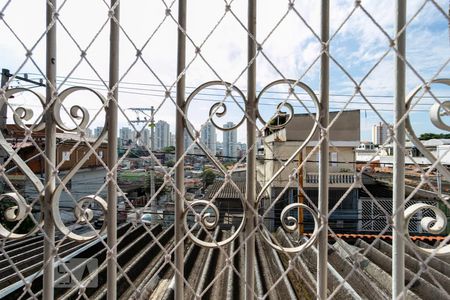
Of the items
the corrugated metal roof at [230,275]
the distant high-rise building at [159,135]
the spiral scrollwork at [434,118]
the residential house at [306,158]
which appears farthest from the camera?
the distant high-rise building at [159,135]

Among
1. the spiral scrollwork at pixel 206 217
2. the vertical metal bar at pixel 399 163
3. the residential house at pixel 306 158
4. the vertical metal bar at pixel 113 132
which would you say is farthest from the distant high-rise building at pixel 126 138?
the vertical metal bar at pixel 399 163

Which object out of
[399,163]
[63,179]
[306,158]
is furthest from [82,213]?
[399,163]

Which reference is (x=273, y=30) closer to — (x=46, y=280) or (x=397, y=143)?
(x=397, y=143)

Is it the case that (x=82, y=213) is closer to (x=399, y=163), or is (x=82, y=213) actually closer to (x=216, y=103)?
(x=216, y=103)

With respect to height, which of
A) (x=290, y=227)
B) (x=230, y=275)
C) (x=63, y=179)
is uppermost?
(x=63, y=179)

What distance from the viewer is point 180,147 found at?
28.0 inches

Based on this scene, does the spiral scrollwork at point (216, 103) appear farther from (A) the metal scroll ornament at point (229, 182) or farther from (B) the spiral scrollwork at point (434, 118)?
(B) the spiral scrollwork at point (434, 118)

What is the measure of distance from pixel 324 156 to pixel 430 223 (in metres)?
0.34

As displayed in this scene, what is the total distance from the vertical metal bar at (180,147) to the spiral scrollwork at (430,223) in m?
0.59

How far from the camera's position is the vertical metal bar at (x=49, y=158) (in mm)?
705

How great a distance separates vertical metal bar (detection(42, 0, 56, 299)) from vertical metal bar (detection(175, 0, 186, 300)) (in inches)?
13.7

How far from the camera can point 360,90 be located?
26.5 inches

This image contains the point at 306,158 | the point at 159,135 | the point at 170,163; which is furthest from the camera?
the point at 159,135

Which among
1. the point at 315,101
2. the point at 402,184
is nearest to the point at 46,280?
the point at 315,101
